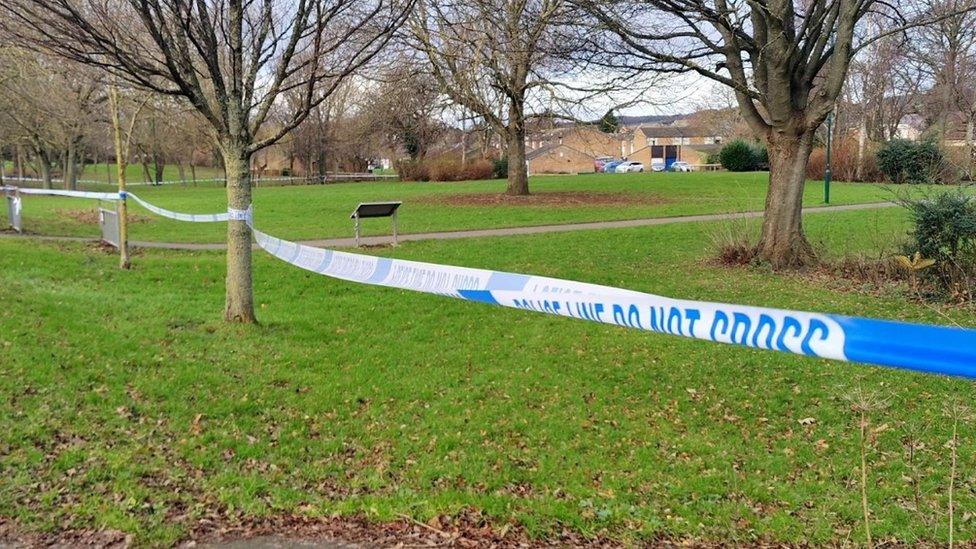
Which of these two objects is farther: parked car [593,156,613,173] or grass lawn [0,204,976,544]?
parked car [593,156,613,173]

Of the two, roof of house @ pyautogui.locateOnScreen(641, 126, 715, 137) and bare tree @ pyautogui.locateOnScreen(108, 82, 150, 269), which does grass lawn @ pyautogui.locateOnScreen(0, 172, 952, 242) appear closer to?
bare tree @ pyautogui.locateOnScreen(108, 82, 150, 269)

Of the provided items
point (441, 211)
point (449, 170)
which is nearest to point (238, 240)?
point (441, 211)

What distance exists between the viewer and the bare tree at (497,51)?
9.87 m

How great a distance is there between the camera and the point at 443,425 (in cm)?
490

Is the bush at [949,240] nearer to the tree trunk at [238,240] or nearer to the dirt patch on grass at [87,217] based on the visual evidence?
the tree trunk at [238,240]

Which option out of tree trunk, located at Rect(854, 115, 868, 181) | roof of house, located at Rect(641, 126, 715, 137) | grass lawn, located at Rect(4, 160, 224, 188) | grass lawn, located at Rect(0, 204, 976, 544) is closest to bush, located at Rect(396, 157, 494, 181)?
tree trunk, located at Rect(854, 115, 868, 181)

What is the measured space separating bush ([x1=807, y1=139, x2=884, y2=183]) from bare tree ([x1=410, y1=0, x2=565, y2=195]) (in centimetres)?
2008

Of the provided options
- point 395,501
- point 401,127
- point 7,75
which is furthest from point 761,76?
point 7,75

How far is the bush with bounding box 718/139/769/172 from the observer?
164ft

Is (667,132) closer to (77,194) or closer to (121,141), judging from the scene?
(77,194)

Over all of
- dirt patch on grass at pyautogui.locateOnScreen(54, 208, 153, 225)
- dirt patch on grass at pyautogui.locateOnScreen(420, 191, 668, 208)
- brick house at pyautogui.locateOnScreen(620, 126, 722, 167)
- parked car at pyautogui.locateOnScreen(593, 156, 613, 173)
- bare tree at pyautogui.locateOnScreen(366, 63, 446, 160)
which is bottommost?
dirt patch on grass at pyautogui.locateOnScreen(54, 208, 153, 225)

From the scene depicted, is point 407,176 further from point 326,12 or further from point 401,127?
point 326,12

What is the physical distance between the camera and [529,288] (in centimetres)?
394

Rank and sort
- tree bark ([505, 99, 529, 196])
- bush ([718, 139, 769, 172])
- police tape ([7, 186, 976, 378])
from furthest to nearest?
bush ([718, 139, 769, 172])
tree bark ([505, 99, 529, 196])
police tape ([7, 186, 976, 378])
